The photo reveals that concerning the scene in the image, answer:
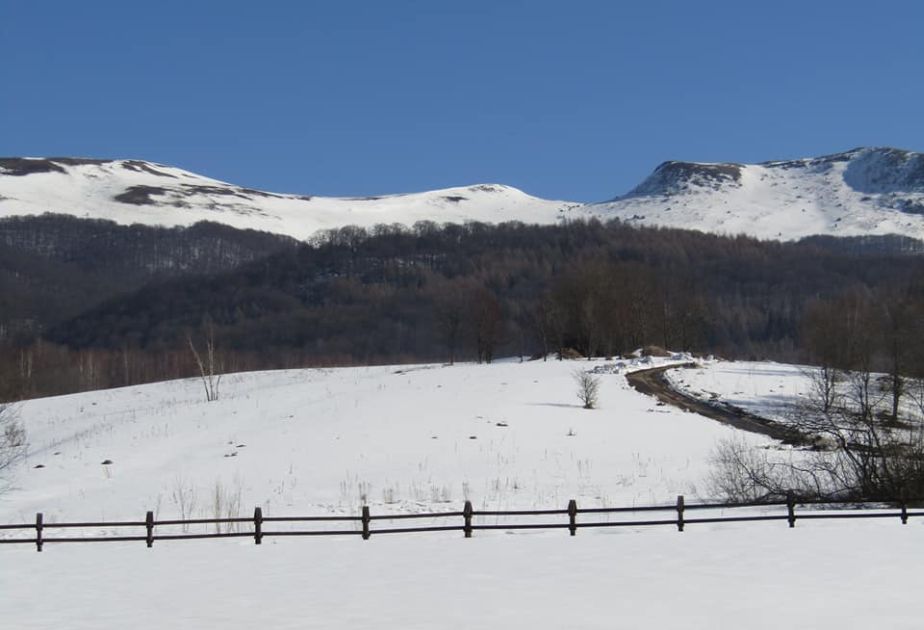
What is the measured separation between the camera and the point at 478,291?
105812mm

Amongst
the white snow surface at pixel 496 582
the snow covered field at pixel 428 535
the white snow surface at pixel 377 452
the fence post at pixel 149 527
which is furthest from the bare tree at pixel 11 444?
the white snow surface at pixel 496 582

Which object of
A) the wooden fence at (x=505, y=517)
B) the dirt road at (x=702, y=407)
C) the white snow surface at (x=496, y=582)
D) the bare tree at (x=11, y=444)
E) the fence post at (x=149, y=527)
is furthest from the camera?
the dirt road at (x=702, y=407)

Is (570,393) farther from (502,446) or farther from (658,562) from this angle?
(658,562)

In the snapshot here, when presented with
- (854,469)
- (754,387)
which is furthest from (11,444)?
(754,387)

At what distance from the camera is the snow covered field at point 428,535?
1620 cm

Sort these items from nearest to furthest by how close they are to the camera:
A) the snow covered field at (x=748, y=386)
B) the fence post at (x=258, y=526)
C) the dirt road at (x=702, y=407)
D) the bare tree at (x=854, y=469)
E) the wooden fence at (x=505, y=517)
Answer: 1. the wooden fence at (x=505, y=517)
2. the fence post at (x=258, y=526)
3. the bare tree at (x=854, y=469)
4. the dirt road at (x=702, y=407)
5. the snow covered field at (x=748, y=386)

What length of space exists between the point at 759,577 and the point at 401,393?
41944mm

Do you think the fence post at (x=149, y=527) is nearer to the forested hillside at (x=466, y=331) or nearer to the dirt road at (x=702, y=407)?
the dirt road at (x=702, y=407)

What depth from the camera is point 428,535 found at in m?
24.6

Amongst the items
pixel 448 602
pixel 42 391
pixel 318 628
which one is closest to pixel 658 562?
pixel 448 602

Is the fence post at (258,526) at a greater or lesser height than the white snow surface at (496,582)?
greater

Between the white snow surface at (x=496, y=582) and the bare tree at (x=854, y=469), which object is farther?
the bare tree at (x=854, y=469)

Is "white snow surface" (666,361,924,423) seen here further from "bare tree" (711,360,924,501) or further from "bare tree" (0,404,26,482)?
"bare tree" (0,404,26,482)

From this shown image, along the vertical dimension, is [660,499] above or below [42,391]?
below
